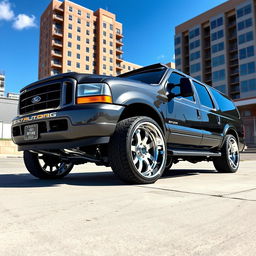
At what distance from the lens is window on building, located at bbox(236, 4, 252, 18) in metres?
54.1

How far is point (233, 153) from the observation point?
5723 millimetres

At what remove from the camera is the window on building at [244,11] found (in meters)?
54.1

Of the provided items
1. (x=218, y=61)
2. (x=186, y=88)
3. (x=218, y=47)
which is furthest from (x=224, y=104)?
(x=218, y=47)

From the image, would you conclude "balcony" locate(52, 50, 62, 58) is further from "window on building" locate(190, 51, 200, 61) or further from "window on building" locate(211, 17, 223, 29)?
"window on building" locate(211, 17, 223, 29)

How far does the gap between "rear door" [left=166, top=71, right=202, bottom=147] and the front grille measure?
1.52 metres

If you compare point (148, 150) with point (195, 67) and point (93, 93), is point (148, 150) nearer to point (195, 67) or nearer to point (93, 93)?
point (93, 93)

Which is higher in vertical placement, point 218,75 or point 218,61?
point 218,61

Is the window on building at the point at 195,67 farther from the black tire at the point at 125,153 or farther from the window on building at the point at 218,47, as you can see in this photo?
the black tire at the point at 125,153

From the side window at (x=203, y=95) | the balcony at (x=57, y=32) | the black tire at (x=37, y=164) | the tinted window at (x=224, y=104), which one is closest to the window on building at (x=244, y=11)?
the balcony at (x=57, y=32)

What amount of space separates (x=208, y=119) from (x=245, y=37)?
56888 mm

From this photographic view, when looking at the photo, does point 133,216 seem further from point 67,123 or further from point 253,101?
point 253,101

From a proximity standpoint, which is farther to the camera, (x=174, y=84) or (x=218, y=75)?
(x=218, y=75)

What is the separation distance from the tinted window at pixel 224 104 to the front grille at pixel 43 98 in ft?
11.5

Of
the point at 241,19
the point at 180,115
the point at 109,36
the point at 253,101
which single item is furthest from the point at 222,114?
the point at 109,36
